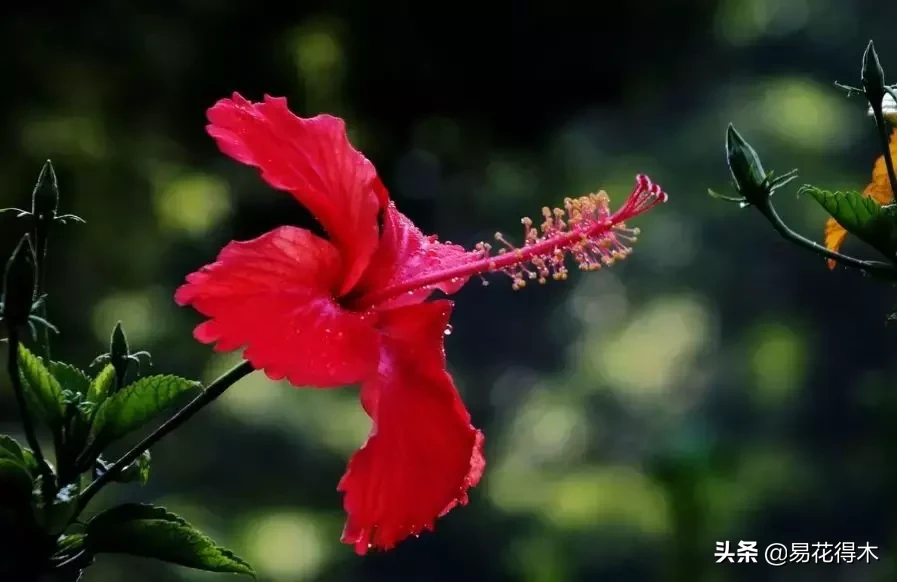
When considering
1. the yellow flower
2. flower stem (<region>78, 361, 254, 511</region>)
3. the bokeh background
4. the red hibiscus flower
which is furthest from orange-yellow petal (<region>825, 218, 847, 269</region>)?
the bokeh background

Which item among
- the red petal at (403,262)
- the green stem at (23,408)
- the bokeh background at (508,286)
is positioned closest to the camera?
the green stem at (23,408)

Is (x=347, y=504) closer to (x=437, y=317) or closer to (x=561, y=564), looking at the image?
(x=437, y=317)

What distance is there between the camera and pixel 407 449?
1.50ft

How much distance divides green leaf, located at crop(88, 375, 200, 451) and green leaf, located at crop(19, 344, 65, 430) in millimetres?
18

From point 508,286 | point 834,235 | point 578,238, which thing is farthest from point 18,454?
point 508,286

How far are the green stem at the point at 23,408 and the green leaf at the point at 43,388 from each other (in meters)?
0.01

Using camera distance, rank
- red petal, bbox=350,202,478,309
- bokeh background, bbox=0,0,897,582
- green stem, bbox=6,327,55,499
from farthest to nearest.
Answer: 1. bokeh background, bbox=0,0,897,582
2. red petal, bbox=350,202,478,309
3. green stem, bbox=6,327,55,499

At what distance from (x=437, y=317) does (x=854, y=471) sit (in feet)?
7.78

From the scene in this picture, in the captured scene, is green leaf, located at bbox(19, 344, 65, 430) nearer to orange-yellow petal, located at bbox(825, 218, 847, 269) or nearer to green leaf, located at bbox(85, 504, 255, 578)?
green leaf, located at bbox(85, 504, 255, 578)

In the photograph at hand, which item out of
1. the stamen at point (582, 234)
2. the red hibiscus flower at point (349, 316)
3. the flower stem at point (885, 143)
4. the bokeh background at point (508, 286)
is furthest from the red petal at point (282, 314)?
the bokeh background at point (508, 286)

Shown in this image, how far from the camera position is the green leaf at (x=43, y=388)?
1.47 feet

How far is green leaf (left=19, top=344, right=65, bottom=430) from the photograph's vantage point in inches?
17.6

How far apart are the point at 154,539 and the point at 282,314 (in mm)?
100

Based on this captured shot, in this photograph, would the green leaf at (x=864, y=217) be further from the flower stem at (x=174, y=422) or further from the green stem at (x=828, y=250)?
the flower stem at (x=174, y=422)
